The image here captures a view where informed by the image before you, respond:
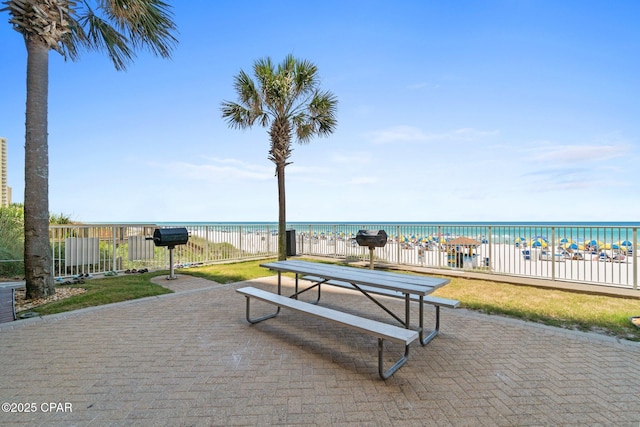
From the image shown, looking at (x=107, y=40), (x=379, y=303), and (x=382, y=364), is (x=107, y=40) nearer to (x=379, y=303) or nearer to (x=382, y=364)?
(x=379, y=303)

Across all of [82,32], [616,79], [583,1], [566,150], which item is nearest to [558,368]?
[583,1]

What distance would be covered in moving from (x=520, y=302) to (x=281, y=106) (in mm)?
7927

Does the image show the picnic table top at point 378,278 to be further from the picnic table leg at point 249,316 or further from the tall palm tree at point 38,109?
the tall palm tree at point 38,109

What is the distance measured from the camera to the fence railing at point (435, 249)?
5.78m

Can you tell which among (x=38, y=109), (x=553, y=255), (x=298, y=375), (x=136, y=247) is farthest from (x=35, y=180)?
(x=553, y=255)

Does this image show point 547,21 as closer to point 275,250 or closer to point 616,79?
point 616,79

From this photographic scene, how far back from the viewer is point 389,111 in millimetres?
13641

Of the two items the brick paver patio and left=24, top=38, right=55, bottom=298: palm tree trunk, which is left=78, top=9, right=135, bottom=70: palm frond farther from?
the brick paver patio

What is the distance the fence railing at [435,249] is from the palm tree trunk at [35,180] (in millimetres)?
1710

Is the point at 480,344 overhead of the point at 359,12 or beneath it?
beneath

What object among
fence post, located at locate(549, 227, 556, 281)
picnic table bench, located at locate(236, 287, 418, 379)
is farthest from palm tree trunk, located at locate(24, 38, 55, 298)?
fence post, located at locate(549, 227, 556, 281)

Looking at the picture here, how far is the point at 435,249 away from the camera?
8023 mm

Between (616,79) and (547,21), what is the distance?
4290mm

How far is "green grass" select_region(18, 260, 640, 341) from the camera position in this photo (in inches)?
149
